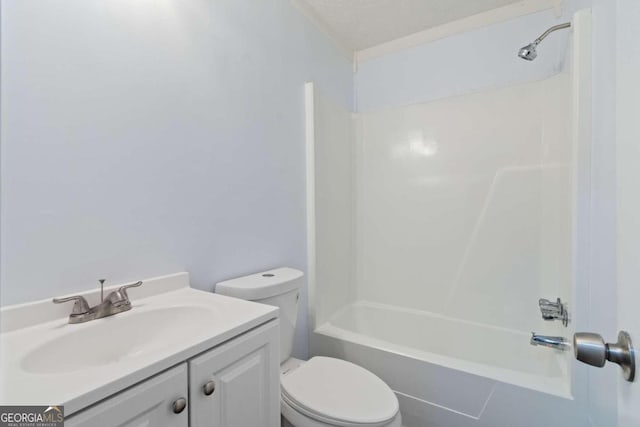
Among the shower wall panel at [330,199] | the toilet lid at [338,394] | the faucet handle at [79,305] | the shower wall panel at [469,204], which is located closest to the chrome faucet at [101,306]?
the faucet handle at [79,305]

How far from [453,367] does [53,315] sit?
5.12 ft

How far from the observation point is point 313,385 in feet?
4.00

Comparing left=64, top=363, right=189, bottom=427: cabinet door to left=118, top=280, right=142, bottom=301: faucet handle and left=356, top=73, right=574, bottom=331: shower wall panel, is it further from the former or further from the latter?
left=356, top=73, right=574, bottom=331: shower wall panel

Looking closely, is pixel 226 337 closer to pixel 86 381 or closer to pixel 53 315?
pixel 86 381

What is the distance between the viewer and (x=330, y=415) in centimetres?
103

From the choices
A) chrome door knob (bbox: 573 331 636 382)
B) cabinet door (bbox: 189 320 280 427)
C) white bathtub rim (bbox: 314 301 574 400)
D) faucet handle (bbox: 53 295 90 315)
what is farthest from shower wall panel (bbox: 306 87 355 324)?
chrome door knob (bbox: 573 331 636 382)

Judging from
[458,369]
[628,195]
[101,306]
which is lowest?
[458,369]

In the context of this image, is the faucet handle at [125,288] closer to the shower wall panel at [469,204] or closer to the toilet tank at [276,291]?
the toilet tank at [276,291]

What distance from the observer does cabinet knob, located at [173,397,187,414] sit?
2.04 ft

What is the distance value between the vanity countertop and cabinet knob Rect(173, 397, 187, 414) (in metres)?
0.08

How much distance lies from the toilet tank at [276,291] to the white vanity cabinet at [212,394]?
0.35 metres

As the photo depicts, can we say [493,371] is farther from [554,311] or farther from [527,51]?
[527,51]

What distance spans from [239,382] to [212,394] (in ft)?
0.27

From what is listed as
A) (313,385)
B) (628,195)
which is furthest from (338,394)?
(628,195)
